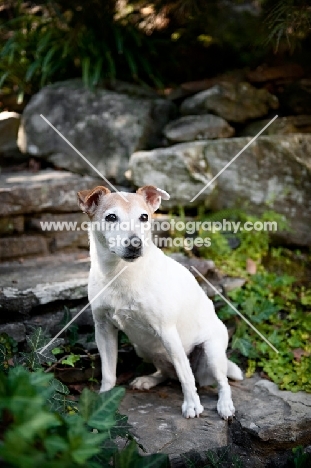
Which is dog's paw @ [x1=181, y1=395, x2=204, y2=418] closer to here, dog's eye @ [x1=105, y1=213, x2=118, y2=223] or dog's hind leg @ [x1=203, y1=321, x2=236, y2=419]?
dog's hind leg @ [x1=203, y1=321, x2=236, y2=419]

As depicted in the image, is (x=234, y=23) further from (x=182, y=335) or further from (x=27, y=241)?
(x=182, y=335)

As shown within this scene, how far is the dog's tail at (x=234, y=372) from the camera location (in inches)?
159

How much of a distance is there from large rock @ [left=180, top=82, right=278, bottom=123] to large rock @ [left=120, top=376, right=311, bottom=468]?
359 centimetres

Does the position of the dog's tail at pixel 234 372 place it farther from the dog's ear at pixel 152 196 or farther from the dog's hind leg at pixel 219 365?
the dog's ear at pixel 152 196

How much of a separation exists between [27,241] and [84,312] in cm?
129

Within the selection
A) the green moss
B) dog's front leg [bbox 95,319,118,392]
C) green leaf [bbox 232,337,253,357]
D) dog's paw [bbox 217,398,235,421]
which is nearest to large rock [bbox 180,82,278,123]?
the green moss

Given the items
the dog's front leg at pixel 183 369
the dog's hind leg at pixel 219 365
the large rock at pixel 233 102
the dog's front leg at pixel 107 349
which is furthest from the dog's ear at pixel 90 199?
the large rock at pixel 233 102

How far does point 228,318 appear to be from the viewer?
467 cm

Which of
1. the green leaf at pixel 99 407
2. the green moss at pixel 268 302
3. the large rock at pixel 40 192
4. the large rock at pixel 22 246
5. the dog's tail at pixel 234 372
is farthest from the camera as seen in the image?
the large rock at pixel 40 192

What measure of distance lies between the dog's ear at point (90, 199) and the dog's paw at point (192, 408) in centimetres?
160

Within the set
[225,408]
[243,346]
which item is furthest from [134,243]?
[243,346]

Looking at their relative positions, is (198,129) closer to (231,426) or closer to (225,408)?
(225,408)

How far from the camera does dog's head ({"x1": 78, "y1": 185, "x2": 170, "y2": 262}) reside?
3145 mm

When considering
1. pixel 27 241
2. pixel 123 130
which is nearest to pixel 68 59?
pixel 123 130
